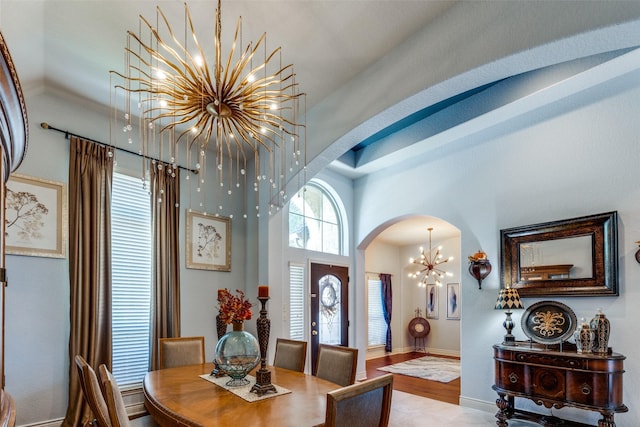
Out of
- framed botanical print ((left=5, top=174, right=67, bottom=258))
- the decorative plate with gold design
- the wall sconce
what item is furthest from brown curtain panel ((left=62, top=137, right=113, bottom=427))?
the decorative plate with gold design

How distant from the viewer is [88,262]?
381 centimetres

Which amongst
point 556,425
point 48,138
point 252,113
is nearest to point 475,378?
point 556,425

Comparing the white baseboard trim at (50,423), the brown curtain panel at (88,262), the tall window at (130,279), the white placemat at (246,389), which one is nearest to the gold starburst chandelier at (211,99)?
the brown curtain panel at (88,262)

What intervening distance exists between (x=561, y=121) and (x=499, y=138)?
688 mm

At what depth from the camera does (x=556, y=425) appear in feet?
12.0

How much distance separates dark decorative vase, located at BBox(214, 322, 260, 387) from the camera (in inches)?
106

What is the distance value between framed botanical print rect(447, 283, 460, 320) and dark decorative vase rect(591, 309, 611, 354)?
239 inches

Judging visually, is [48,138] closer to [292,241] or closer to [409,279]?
[292,241]

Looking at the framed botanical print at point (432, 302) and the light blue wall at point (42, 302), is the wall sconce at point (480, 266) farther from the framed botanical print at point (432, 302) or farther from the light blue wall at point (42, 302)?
the framed botanical print at point (432, 302)

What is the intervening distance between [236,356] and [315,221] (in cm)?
356

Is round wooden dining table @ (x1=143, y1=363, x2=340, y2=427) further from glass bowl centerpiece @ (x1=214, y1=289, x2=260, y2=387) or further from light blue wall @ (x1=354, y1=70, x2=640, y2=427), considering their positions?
light blue wall @ (x1=354, y1=70, x2=640, y2=427)

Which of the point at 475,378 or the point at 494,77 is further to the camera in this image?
the point at 475,378

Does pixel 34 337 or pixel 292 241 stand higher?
pixel 292 241

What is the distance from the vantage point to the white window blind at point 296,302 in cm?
541
